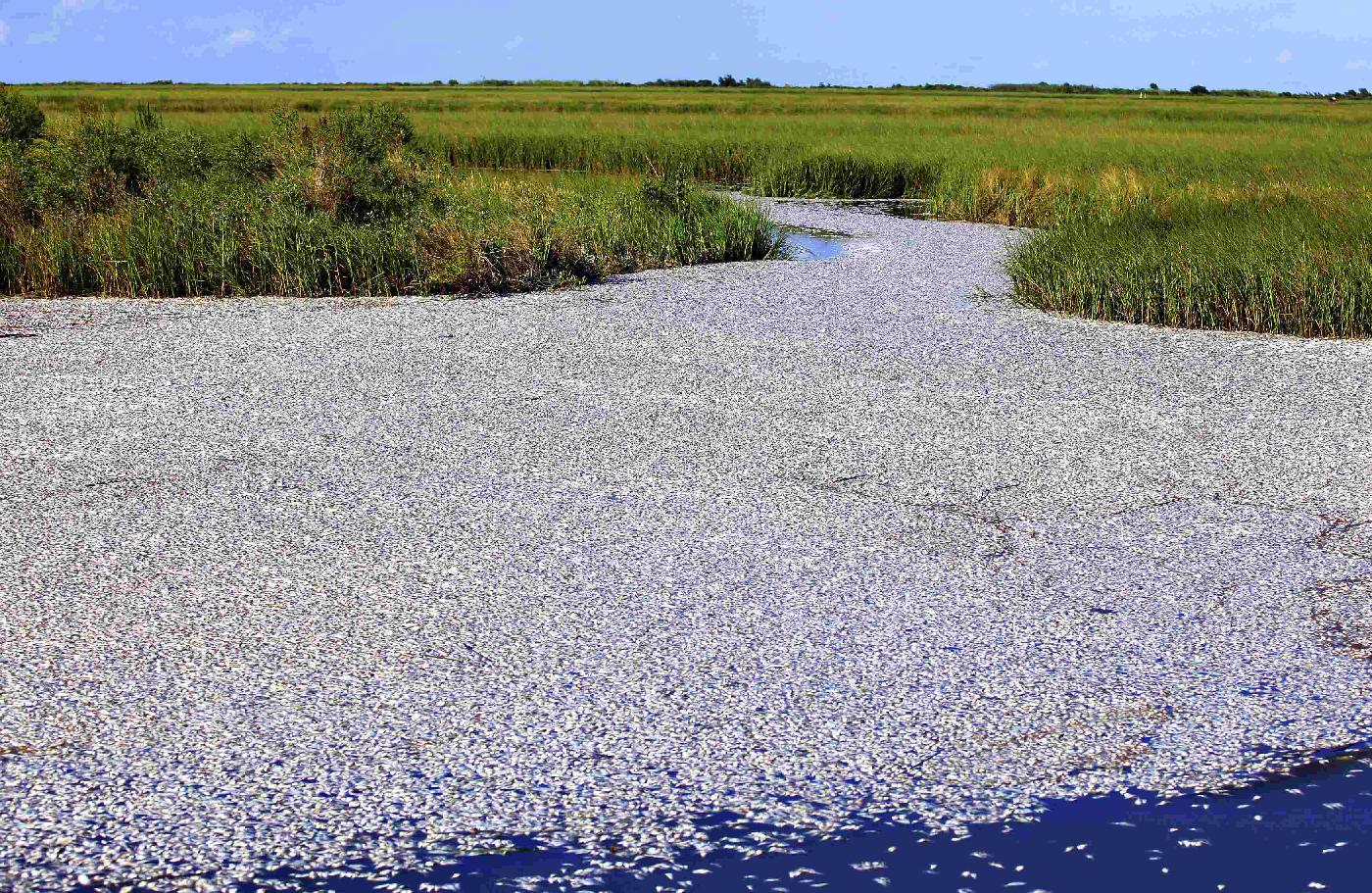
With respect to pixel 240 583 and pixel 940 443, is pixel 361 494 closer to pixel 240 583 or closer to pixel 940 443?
pixel 240 583

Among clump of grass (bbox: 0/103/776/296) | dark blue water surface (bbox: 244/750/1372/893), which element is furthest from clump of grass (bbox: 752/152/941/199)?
dark blue water surface (bbox: 244/750/1372/893)

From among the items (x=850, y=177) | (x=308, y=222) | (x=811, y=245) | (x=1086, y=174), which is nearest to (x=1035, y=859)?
(x=308, y=222)

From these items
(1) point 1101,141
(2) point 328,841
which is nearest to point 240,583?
(2) point 328,841

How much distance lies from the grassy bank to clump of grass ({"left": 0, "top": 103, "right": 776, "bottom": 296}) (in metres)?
2.47

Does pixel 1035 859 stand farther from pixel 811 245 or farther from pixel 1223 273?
pixel 811 245

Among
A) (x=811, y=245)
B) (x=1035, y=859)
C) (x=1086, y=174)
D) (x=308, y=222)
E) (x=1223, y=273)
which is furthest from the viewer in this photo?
(x=1086, y=174)

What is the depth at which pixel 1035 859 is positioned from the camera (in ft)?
9.57

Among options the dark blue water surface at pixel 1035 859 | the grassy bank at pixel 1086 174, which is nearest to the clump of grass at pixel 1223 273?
the grassy bank at pixel 1086 174

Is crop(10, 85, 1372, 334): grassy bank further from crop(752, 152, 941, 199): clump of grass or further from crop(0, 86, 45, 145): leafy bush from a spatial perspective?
crop(0, 86, 45, 145): leafy bush

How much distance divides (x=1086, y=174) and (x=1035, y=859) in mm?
16653

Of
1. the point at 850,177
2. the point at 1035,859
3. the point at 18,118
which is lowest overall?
the point at 1035,859

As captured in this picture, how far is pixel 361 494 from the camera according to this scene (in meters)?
5.53

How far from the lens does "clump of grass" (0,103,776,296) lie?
36.9ft

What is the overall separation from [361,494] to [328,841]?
2.72 metres
